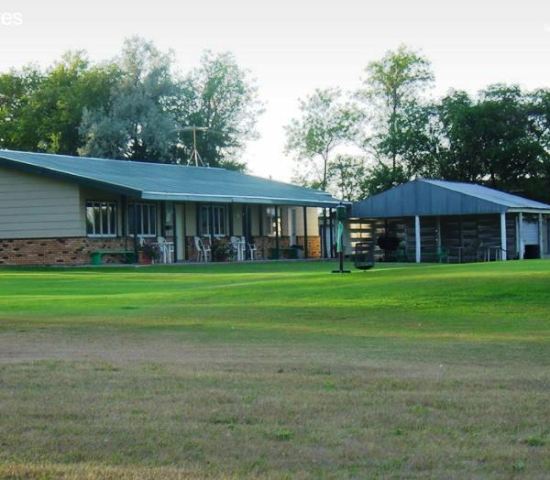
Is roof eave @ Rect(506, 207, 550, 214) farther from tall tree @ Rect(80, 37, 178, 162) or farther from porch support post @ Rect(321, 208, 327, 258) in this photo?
tall tree @ Rect(80, 37, 178, 162)

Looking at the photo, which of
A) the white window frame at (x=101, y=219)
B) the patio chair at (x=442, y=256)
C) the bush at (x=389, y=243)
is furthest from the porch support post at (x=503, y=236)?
the white window frame at (x=101, y=219)

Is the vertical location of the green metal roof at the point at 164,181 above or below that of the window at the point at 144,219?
above

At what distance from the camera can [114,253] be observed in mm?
40125

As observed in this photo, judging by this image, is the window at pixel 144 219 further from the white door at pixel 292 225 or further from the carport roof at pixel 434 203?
the carport roof at pixel 434 203

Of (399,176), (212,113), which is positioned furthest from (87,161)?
(212,113)

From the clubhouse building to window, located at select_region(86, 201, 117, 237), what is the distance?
38 millimetres

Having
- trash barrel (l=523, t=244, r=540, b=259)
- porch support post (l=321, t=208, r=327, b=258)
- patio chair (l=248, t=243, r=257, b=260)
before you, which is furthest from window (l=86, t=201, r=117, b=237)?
trash barrel (l=523, t=244, r=540, b=259)

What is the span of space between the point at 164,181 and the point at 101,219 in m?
4.14

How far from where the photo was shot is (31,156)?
42.5m

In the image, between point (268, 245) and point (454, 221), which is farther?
point (454, 221)

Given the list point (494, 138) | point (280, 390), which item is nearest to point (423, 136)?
point (494, 138)

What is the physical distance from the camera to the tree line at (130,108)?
6831 centimetres

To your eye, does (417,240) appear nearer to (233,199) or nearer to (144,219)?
(233,199)

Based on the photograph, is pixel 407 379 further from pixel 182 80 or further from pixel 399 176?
pixel 182 80
